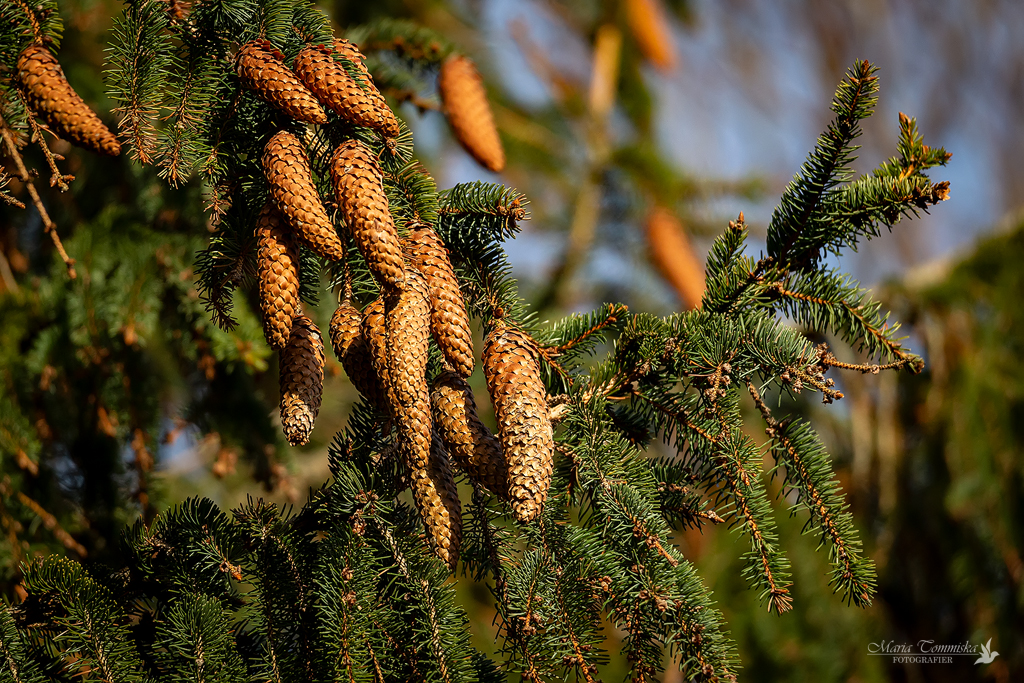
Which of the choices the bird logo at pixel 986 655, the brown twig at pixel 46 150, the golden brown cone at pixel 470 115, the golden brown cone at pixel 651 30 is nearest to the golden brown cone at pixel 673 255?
the golden brown cone at pixel 651 30

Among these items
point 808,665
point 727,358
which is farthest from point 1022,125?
point 727,358

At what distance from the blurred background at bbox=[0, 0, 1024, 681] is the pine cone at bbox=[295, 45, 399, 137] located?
0.73 metres

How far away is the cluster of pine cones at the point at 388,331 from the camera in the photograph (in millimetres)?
774

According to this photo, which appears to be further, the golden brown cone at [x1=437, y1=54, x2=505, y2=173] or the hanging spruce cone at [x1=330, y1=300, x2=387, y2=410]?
the golden brown cone at [x1=437, y1=54, x2=505, y2=173]

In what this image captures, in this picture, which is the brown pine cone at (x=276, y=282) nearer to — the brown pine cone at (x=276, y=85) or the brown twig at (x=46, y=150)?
the brown pine cone at (x=276, y=85)

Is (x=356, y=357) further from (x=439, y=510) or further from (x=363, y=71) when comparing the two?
(x=363, y=71)

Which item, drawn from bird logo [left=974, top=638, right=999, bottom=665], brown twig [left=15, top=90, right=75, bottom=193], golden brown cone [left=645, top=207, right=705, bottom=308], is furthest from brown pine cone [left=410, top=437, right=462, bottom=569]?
bird logo [left=974, top=638, right=999, bottom=665]

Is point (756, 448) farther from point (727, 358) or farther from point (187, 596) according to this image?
point (187, 596)

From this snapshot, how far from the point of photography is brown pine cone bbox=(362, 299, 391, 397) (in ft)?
2.59

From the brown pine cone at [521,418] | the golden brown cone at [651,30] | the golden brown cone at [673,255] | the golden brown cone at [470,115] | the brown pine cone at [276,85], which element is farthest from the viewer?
the golden brown cone at [651,30]

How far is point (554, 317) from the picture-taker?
2436mm

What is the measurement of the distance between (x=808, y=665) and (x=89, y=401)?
241cm

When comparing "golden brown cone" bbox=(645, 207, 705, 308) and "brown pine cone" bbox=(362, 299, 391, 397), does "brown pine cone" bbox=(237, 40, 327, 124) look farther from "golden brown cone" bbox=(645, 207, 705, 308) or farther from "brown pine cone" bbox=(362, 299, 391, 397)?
"golden brown cone" bbox=(645, 207, 705, 308)

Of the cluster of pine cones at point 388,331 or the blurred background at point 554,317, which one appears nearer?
the cluster of pine cones at point 388,331
